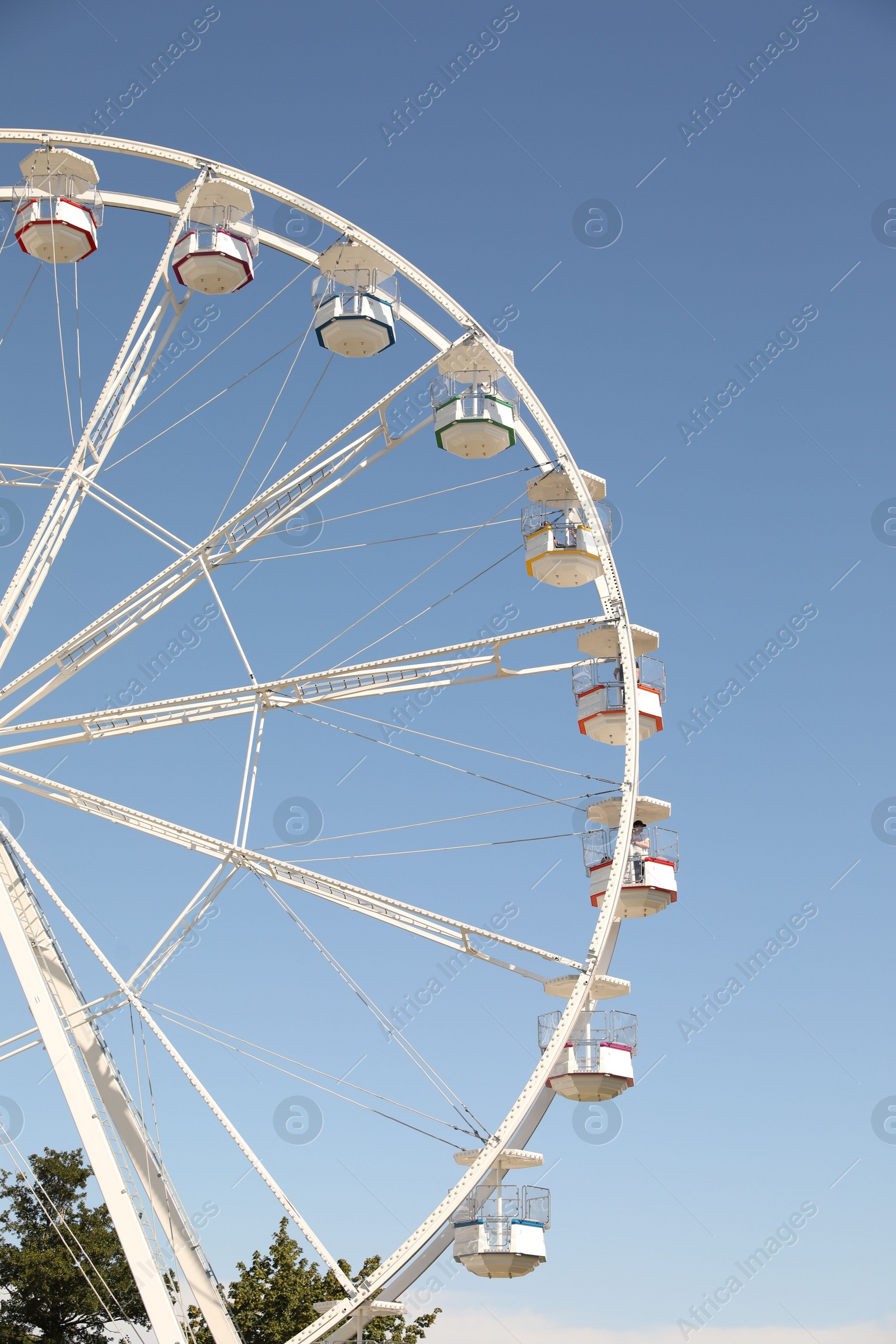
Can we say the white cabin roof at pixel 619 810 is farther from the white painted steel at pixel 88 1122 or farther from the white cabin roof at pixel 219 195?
the white cabin roof at pixel 219 195

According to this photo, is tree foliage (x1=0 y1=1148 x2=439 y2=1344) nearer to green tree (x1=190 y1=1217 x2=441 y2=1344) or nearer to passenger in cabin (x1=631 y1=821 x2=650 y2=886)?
green tree (x1=190 y1=1217 x2=441 y2=1344)

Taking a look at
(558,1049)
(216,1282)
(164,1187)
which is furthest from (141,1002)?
(558,1049)

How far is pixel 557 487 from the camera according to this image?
78.0 feet

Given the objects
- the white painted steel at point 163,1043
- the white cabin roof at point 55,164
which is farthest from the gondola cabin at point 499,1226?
the white cabin roof at point 55,164

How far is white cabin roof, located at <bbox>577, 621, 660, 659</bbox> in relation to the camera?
22.7m

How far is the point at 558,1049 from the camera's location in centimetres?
1916

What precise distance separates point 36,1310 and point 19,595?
28.6 m

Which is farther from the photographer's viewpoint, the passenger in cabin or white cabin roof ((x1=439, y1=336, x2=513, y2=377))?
white cabin roof ((x1=439, y1=336, x2=513, y2=377))

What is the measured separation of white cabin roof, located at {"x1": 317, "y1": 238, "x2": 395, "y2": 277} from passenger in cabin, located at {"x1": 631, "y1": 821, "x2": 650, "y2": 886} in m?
10.5

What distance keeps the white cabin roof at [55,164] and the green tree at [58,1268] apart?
2812 cm

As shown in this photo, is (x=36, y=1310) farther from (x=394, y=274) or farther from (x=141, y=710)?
(x=394, y=274)

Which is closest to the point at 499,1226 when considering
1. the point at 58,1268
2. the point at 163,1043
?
the point at 163,1043

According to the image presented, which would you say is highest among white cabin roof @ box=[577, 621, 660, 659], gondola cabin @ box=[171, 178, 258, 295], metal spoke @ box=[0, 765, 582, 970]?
gondola cabin @ box=[171, 178, 258, 295]

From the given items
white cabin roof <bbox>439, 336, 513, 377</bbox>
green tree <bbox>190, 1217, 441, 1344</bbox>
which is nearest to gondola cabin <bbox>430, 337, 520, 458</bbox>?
white cabin roof <bbox>439, 336, 513, 377</bbox>
